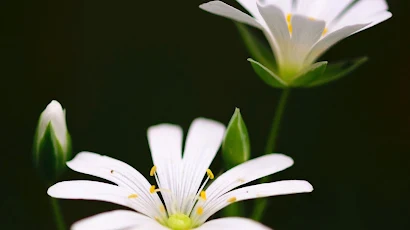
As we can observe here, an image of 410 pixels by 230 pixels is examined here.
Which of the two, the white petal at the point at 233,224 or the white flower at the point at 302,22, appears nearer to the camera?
the white petal at the point at 233,224

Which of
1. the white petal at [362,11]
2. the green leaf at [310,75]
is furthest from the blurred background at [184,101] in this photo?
the green leaf at [310,75]

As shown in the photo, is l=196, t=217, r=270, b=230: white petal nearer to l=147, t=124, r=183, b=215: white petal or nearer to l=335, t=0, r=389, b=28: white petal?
l=147, t=124, r=183, b=215: white petal

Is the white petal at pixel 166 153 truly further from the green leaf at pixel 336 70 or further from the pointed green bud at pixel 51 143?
the green leaf at pixel 336 70

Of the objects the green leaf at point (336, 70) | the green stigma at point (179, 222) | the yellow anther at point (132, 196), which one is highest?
the green leaf at point (336, 70)

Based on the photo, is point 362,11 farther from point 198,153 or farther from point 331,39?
point 198,153

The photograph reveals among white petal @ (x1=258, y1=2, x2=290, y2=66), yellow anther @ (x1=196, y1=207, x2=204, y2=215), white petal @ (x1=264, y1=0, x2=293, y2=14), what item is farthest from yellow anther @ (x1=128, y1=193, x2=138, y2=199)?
white petal @ (x1=264, y1=0, x2=293, y2=14)

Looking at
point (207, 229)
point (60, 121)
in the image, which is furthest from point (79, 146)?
point (207, 229)

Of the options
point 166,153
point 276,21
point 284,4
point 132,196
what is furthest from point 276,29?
point 132,196
